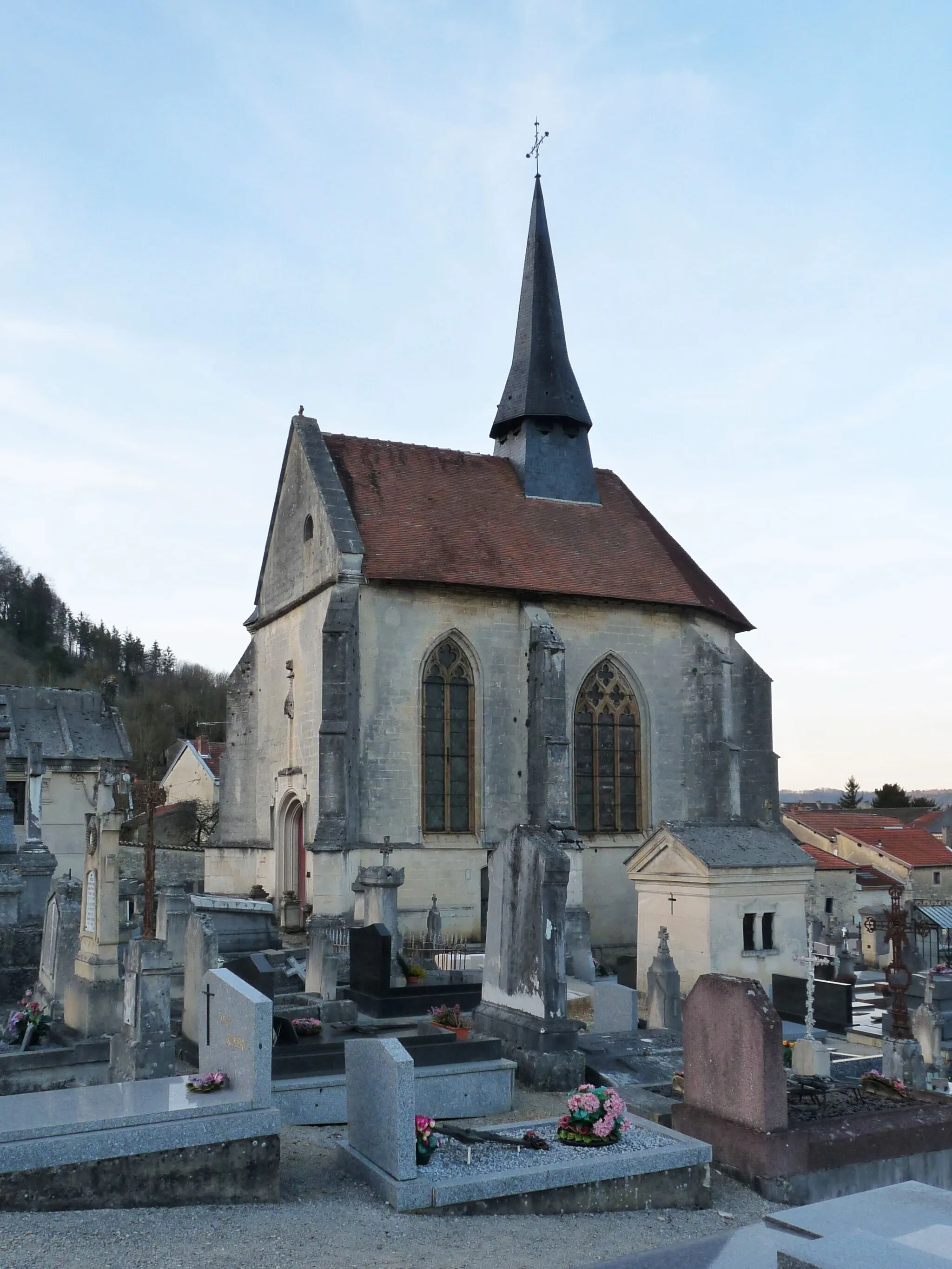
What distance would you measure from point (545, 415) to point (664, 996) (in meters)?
15.7

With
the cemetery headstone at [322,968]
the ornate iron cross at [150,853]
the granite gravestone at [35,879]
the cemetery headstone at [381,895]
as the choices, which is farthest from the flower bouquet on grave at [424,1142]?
the granite gravestone at [35,879]

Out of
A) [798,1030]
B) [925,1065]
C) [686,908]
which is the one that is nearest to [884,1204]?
[925,1065]

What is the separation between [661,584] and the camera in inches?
964

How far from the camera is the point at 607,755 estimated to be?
23812 millimetres

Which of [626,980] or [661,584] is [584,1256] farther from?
[661,584]

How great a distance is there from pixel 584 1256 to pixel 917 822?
5332 centimetres

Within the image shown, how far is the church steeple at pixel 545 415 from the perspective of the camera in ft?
85.4

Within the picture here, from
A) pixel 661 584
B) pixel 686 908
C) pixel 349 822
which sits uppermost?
pixel 661 584

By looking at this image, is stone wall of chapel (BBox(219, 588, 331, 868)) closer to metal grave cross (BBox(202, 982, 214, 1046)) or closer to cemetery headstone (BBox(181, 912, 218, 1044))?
cemetery headstone (BBox(181, 912, 218, 1044))

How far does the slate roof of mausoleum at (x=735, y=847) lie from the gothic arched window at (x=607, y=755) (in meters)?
5.73

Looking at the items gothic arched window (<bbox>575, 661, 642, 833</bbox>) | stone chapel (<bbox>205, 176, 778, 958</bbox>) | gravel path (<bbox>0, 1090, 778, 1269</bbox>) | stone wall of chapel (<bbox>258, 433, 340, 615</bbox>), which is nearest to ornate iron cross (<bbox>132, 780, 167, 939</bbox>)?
gravel path (<bbox>0, 1090, 778, 1269</bbox>)

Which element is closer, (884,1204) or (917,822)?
(884,1204)

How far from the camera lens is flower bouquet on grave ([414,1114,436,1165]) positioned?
6906mm

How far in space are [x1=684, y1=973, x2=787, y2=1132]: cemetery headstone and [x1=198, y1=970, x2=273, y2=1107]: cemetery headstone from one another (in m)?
3.52
